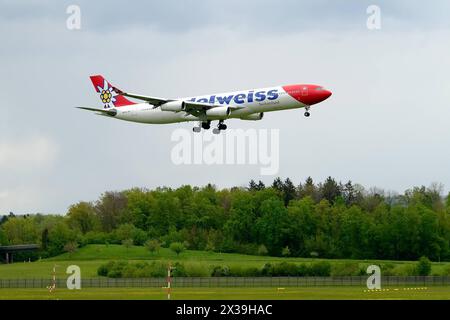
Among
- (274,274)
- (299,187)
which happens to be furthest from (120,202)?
(274,274)

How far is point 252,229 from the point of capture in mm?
146000

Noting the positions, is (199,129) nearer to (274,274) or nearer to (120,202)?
(274,274)

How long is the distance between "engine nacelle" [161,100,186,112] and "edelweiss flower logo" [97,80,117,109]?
16428 millimetres

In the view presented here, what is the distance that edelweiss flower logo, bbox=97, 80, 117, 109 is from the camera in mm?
111438

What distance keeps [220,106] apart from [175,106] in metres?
4.19

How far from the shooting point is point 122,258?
12862 centimetres

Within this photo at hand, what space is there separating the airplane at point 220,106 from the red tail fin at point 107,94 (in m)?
5.08

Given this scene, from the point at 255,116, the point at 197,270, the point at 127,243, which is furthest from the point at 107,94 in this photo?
the point at 127,243

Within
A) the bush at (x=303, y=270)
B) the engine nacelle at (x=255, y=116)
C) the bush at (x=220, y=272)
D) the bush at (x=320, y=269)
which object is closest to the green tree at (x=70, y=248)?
the bush at (x=220, y=272)

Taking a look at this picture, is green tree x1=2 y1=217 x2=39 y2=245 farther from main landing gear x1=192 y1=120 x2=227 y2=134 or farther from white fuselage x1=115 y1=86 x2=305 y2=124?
main landing gear x1=192 y1=120 x2=227 y2=134

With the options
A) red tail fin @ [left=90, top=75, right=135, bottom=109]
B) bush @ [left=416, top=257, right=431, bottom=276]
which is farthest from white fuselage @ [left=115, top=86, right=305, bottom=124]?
bush @ [left=416, top=257, right=431, bottom=276]

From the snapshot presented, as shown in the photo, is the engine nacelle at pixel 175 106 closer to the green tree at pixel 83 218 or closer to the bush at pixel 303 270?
the bush at pixel 303 270

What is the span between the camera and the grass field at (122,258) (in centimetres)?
10956
